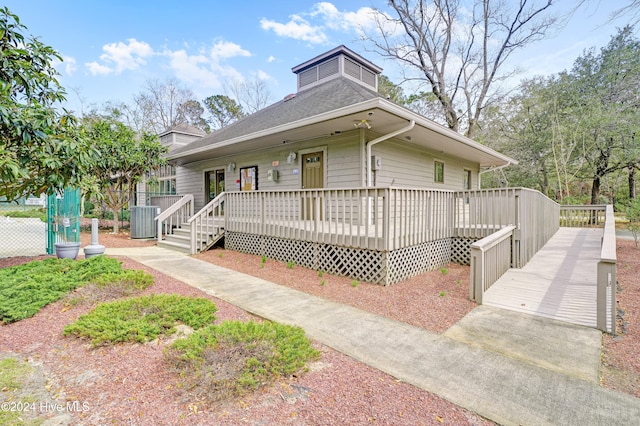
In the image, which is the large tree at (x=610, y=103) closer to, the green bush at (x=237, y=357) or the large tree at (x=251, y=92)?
the green bush at (x=237, y=357)

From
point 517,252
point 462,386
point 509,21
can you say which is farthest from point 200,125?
point 462,386

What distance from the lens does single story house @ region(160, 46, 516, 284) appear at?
215 inches

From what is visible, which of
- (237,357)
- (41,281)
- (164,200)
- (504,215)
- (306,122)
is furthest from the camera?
(164,200)

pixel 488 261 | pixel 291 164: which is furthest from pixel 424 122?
pixel 291 164

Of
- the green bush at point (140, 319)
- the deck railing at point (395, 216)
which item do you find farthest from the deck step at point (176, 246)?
the green bush at point (140, 319)

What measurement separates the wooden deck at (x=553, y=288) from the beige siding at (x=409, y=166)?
3.58m

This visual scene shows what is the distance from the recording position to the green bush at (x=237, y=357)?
211 cm

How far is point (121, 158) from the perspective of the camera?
10922 millimetres

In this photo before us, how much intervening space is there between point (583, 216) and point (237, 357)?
17.1 metres

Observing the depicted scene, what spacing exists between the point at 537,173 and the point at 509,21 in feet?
36.3

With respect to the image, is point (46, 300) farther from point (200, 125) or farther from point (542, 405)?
point (200, 125)

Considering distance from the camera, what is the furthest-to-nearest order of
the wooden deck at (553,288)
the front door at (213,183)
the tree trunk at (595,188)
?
the tree trunk at (595,188) < the front door at (213,183) < the wooden deck at (553,288)

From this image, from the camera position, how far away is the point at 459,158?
39.7ft

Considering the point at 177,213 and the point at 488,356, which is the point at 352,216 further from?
the point at 177,213
